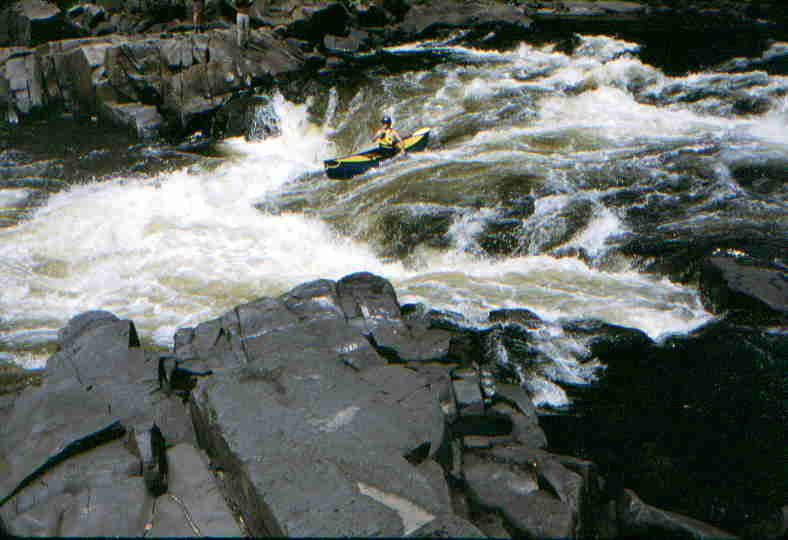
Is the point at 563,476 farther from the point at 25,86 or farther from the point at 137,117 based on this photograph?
the point at 25,86

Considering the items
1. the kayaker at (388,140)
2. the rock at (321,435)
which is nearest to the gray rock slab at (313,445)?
the rock at (321,435)

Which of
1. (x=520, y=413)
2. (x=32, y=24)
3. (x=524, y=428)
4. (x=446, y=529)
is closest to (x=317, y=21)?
(x=32, y=24)

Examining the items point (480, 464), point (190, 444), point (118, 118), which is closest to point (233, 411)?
point (190, 444)

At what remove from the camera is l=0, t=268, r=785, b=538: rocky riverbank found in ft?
11.4

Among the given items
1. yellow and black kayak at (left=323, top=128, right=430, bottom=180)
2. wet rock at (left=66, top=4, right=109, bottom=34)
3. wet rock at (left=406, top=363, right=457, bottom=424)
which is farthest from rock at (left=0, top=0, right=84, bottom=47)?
wet rock at (left=406, top=363, right=457, bottom=424)

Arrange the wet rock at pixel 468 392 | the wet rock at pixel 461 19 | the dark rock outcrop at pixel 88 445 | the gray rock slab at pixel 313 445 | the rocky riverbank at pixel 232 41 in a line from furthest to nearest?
the wet rock at pixel 461 19, the rocky riverbank at pixel 232 41, the wet rock at pixel 468 392, the dark rock outcrop at pixel 88 445, the gray rock slab at pixel 313 445

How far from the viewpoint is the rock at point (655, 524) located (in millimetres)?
3998

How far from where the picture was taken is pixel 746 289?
709cm

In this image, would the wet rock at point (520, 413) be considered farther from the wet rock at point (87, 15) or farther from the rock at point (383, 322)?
the wet rock at point (87, 15)

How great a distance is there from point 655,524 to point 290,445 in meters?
2.31

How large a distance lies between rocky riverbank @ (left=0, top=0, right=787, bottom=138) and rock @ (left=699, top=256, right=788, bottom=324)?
36.1ft

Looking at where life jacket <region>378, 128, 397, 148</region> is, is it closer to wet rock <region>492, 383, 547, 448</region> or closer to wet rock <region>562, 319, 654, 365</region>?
wet rock <region>562, 319, 654, 365</region>

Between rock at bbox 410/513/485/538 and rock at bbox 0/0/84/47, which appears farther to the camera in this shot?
rock at bbox 0/0/84/47

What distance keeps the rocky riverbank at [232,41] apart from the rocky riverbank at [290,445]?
35.7ft
